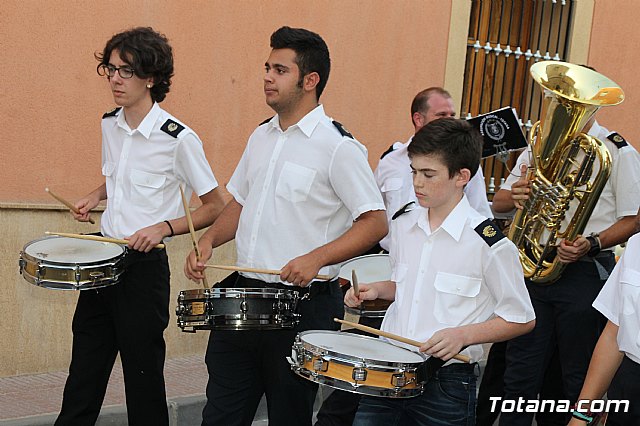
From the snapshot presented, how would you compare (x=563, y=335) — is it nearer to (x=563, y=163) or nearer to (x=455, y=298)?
(x=563, y=163)

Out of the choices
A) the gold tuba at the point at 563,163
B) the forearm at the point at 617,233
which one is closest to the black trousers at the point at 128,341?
the gold tuba at the point at 563,163

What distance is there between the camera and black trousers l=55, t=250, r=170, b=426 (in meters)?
4.97

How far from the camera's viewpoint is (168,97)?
744 cm

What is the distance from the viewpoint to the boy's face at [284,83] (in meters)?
4.54

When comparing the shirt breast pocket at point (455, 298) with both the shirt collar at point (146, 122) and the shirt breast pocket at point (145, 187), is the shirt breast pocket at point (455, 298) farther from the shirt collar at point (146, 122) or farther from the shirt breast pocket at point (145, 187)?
the shirt collar at point (146, 122)

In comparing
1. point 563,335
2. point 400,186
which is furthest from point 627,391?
point 400,186

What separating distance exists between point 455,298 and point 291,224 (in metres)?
0.85

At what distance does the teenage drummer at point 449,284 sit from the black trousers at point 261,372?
0.42 meters

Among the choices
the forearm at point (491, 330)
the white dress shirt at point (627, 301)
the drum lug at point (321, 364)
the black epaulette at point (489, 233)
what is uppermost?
the black epaulette at point (489, 233)

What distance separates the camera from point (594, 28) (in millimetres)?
10172

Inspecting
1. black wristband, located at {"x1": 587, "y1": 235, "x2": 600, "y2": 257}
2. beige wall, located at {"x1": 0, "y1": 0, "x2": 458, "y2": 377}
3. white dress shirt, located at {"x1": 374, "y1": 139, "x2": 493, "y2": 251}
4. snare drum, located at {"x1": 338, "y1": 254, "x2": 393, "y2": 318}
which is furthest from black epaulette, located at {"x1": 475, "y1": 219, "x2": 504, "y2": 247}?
beige wall, located at {"x1": 0, "y1": 0, "x2": 458, "y2": 377}

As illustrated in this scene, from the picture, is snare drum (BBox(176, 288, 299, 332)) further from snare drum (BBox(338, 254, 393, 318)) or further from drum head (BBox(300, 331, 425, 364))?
snare drum (BBox(338, 254, 393, 318))

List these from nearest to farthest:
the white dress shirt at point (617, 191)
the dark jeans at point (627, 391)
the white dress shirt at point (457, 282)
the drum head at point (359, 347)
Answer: the dark jeans at point (627, 391) < the drum head at point (359, 347) < the white dress shirt at point (457, 282) < the white dress shirt at point (617, 191)

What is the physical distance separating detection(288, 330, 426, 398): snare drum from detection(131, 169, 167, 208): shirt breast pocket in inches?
59.4
